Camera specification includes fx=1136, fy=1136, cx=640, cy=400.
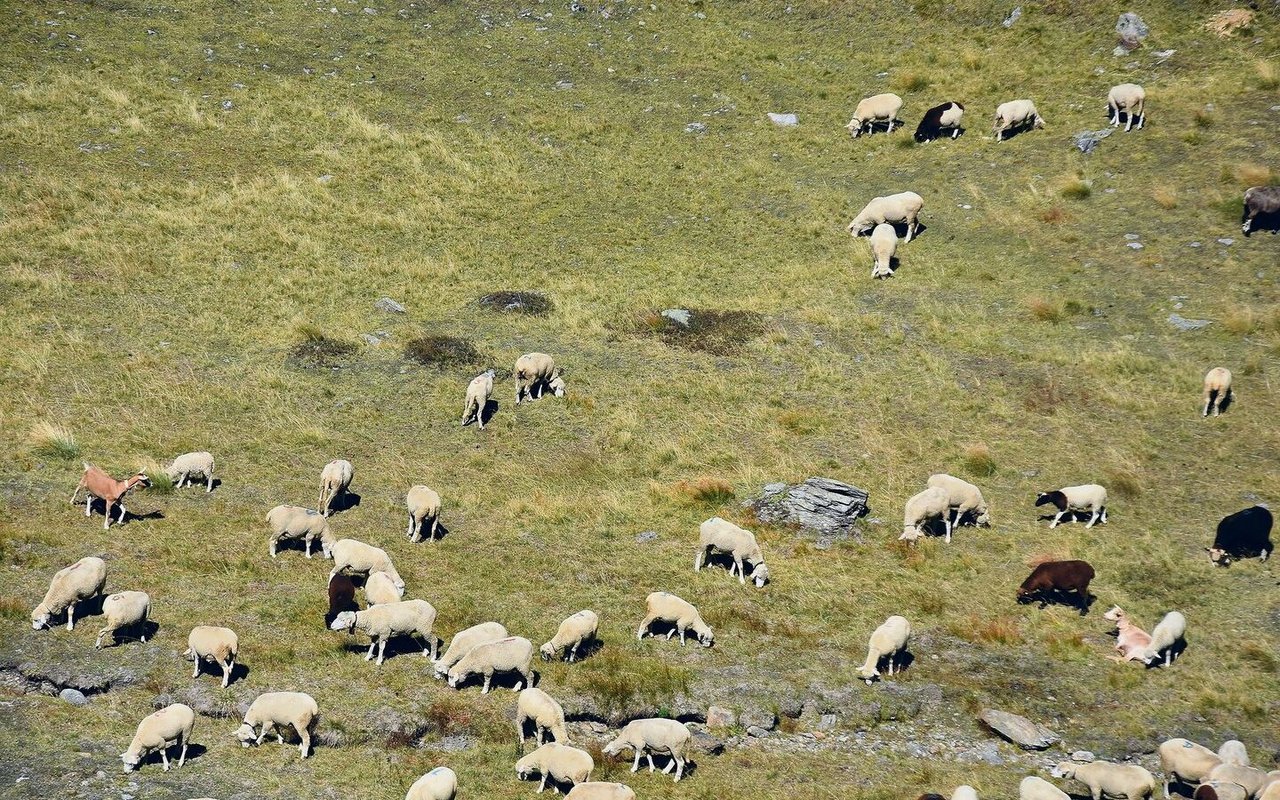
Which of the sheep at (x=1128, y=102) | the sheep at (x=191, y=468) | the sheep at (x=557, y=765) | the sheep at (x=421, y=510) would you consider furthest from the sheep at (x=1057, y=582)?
the sheep at (x=1128, y=102)

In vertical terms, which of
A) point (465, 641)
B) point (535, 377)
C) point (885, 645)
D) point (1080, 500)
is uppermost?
point (535, 377)

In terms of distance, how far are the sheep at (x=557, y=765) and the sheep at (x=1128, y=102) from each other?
107 feet

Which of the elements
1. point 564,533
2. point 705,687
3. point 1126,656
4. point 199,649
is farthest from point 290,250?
point 1126,656

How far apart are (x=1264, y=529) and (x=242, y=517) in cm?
1980

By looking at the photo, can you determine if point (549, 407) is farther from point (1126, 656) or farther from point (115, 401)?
point (1126, 656)

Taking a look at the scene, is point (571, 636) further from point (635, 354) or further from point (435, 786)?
point (635, 354)

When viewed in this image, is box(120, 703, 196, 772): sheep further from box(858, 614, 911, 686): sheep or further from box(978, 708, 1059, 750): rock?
box(978, 708, 1059, 750): rock

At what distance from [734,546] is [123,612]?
10.5 m

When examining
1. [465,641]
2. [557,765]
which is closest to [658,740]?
[557,765]

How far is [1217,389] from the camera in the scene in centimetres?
2653

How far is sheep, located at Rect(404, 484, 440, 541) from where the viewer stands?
22.1m

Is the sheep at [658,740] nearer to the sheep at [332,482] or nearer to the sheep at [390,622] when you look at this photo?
the sheep at [390,622]

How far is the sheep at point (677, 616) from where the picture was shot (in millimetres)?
19266

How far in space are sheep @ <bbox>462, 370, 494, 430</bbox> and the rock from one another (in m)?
13.9
